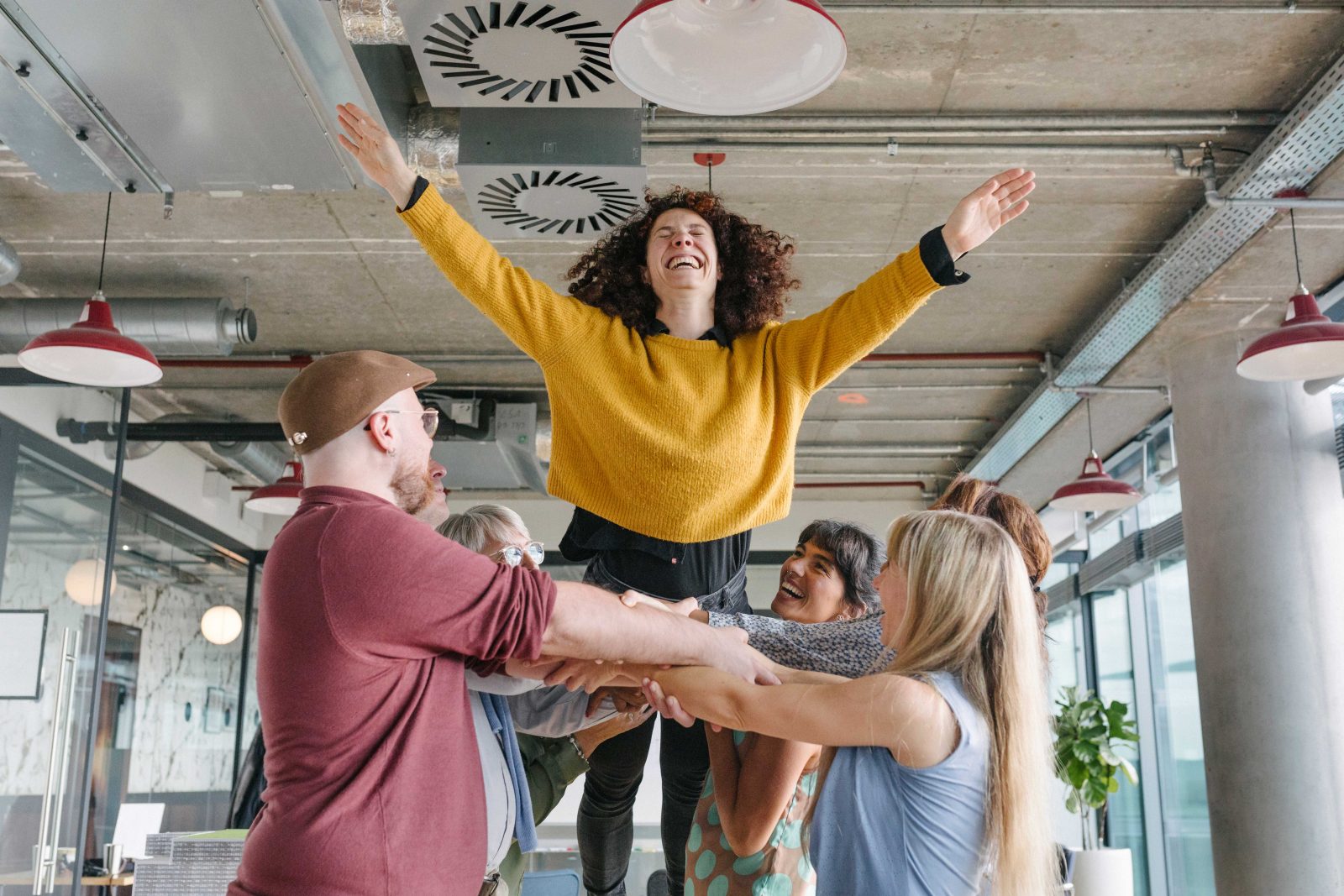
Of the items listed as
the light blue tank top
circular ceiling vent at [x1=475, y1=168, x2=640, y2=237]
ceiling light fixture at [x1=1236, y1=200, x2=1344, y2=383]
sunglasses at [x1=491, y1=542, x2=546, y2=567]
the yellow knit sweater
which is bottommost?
the light blue tank top

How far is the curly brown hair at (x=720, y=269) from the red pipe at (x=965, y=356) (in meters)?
4.99

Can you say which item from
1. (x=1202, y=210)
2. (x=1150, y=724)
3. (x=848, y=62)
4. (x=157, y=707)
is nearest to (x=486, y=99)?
(x=848, y=62)

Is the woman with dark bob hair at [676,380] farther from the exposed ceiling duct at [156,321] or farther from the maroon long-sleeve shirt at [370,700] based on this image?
the exposed ceiling duct at [156,321]

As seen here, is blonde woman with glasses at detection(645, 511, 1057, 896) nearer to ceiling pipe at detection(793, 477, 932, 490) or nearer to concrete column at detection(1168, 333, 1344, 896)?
concrete column at detection(1168, 333, 1344, 896)

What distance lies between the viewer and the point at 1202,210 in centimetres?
516

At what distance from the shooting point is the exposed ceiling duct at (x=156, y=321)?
5996 millimetres

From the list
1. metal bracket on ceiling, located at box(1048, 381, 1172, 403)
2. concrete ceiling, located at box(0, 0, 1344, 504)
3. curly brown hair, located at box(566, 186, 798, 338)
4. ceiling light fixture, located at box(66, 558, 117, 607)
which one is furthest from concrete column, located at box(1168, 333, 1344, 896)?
ceiling light fixture, located at box(66, 558, 117, 607)

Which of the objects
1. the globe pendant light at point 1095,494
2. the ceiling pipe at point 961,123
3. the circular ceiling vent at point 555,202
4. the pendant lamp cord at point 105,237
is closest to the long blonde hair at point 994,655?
the circular ceiling vent at point 555,202

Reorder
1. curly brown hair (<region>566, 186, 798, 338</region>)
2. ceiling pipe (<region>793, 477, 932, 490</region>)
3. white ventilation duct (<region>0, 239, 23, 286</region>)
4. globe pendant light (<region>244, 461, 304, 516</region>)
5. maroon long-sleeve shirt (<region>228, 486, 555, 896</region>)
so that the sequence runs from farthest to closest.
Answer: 1. ceiling pipe (<region>793, 477, 932, 490</region>)
2. globe pendant light (<region>244, 461, 304, 516</region>)
3. white ventilation duct (<region>0, 239, 23, 286</region>)
4. curly brown hair (<region>566, 186, 798, 338</region>)
5. maroon long-sleeve shirt (<region>228, 486, 555, 896</region>)

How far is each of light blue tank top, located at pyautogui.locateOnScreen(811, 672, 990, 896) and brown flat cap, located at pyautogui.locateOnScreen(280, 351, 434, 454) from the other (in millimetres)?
866

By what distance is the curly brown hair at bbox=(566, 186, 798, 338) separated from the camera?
7.53 ft

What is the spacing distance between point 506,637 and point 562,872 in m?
2.84

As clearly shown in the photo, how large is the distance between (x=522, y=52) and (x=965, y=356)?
15.5 feet

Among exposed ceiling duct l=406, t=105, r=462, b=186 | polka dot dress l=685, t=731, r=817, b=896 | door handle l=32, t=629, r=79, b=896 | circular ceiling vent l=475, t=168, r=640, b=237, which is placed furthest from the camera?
door handle l=32, t=629, r=79, b=896
